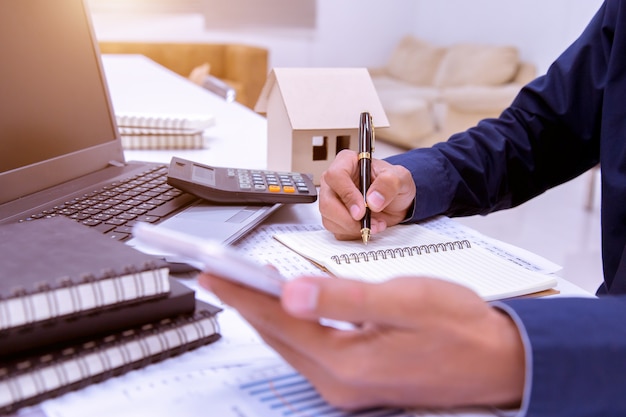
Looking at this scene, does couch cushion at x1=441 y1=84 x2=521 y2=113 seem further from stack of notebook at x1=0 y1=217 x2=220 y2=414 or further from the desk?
stack of notebook at x1=0 y1=217 x2=220 y2=414

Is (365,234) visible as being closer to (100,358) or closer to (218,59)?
(100,358)

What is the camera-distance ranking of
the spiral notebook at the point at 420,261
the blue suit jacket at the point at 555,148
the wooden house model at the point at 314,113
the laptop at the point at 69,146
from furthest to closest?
the wooden house model at the point at 314,113, the blue suit jacket at the point at 555,148, the laptop at the point at 69,146, the spiral notebook at the point at 420,261

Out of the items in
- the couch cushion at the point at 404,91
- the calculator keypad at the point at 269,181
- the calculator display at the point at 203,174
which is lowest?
the couch cushion at the point at 404,91

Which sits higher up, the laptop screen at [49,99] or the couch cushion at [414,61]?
the laptop screen at [49,99]

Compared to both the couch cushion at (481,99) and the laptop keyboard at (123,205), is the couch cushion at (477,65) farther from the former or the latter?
the laptop keyboard at (123,205)

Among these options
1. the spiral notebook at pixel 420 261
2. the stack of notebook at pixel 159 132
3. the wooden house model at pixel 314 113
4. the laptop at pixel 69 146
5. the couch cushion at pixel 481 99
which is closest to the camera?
the spiral notebook at pixel 420 261

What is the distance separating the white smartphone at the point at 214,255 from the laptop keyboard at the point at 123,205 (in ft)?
0.95

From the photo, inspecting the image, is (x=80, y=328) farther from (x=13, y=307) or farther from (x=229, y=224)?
(x=229, y=224)

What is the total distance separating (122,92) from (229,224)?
1.20 metres

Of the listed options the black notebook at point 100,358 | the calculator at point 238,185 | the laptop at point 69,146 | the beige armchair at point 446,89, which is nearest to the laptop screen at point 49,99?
the laptop at point 69,146

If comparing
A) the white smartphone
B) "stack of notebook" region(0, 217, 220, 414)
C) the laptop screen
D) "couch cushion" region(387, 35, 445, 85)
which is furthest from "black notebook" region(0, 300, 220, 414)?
"couch cushion" region(387, 35, 445, 85)

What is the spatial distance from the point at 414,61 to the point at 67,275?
5.00 metres

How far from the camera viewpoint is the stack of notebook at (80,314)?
406mm

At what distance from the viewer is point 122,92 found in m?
1.79
